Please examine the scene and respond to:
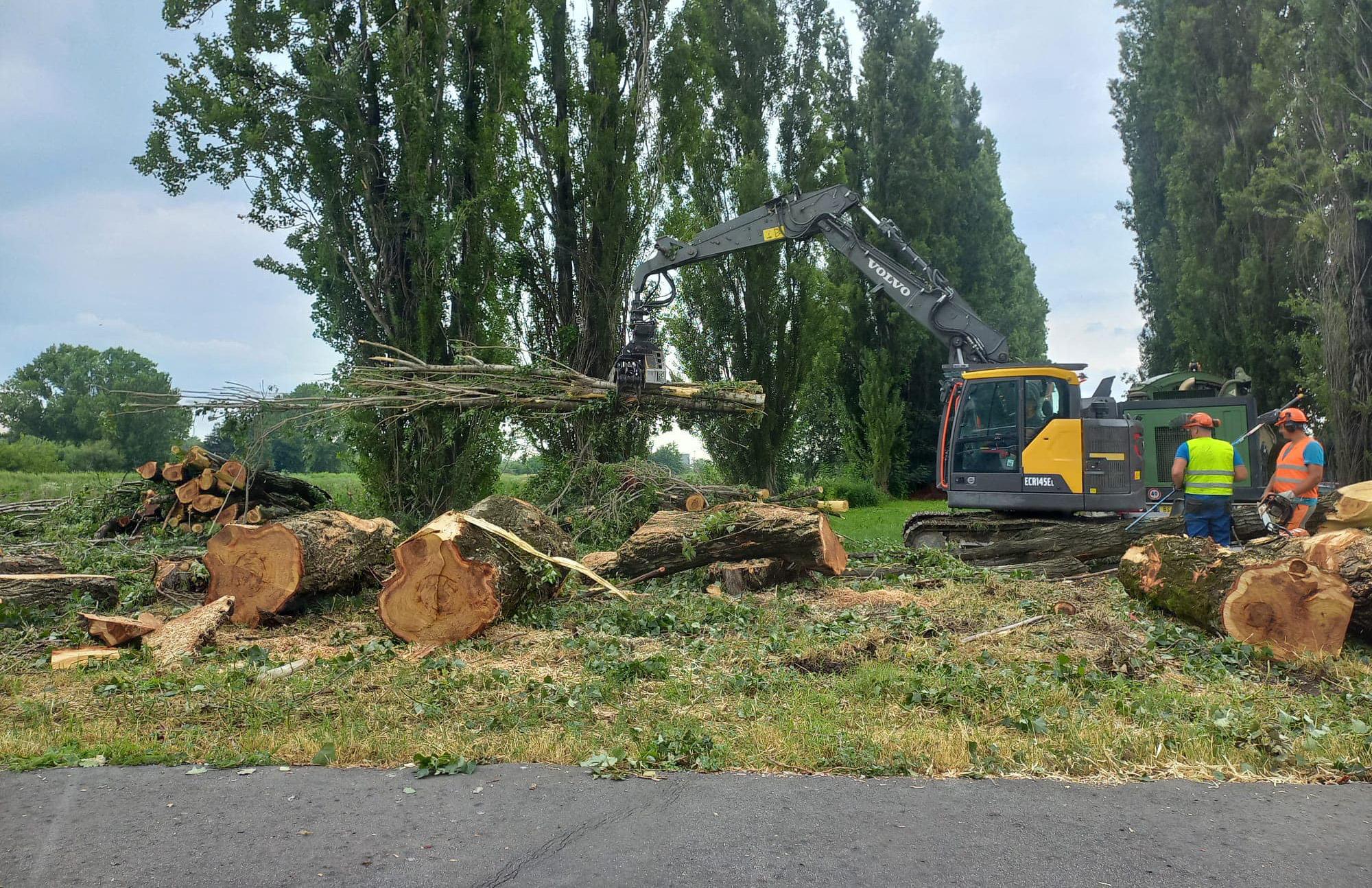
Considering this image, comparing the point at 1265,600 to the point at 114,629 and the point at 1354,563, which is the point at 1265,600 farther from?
the point at 114,629

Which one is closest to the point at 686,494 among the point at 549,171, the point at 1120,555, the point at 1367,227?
the point at 1120,555

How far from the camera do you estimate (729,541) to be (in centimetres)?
870

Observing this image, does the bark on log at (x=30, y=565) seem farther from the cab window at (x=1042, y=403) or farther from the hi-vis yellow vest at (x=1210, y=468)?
the hi-vis yellow vest at (x=1210, y=468)

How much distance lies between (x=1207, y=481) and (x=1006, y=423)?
2.68 meters

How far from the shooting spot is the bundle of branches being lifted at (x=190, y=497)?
11.5 metres

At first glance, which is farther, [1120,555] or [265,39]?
[265,39]

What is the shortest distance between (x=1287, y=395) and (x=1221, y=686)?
17.2 m

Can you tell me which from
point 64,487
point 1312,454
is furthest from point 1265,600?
point 64,487

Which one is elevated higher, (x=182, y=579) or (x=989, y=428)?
(x=989, y=428)

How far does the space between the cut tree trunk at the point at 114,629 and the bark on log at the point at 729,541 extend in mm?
3938

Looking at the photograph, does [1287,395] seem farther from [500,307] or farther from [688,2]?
[500,307]

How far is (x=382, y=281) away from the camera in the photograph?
13914mm

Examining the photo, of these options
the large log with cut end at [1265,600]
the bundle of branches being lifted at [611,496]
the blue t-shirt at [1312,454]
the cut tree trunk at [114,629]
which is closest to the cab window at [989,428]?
the blue t-shirt at [1312,454]

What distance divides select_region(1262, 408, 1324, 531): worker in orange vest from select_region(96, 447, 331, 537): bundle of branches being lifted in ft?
36.4
